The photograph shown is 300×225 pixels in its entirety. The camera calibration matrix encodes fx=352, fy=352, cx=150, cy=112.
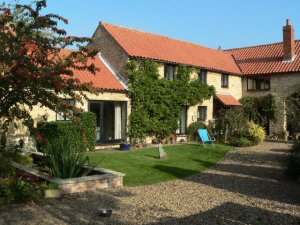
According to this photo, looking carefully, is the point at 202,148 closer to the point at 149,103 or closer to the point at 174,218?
the point at 149,103

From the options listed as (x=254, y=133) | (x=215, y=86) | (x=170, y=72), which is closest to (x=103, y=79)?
(x=170, y=72)

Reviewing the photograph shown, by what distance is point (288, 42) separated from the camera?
29234 millimetres

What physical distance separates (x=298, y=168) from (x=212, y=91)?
52.0 ft

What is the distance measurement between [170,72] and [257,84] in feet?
33.8

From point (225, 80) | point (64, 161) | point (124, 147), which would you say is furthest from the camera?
point (225, 80)

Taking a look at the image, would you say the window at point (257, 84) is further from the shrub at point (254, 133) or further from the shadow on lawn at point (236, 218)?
the shadow on lawn at point (236, 218)

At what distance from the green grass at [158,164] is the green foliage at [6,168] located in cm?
332

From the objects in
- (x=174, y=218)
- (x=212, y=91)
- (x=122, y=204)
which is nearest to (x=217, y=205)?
(x=174, y=218)

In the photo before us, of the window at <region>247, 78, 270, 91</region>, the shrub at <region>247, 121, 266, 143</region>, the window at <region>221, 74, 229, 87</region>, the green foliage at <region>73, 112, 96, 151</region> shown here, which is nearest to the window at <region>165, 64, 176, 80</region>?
the shrub at <region>247, 121, 266, 143</region>

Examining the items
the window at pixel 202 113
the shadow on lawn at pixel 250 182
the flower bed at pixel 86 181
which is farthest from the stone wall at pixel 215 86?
the flower bed at pixel 86 181

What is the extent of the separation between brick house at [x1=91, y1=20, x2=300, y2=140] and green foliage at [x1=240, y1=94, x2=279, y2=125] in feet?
1.97

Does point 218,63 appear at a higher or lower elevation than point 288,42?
lower

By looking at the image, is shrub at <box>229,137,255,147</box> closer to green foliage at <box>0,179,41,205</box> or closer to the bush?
the bush

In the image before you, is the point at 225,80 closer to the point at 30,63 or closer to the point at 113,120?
the point at 113,120
